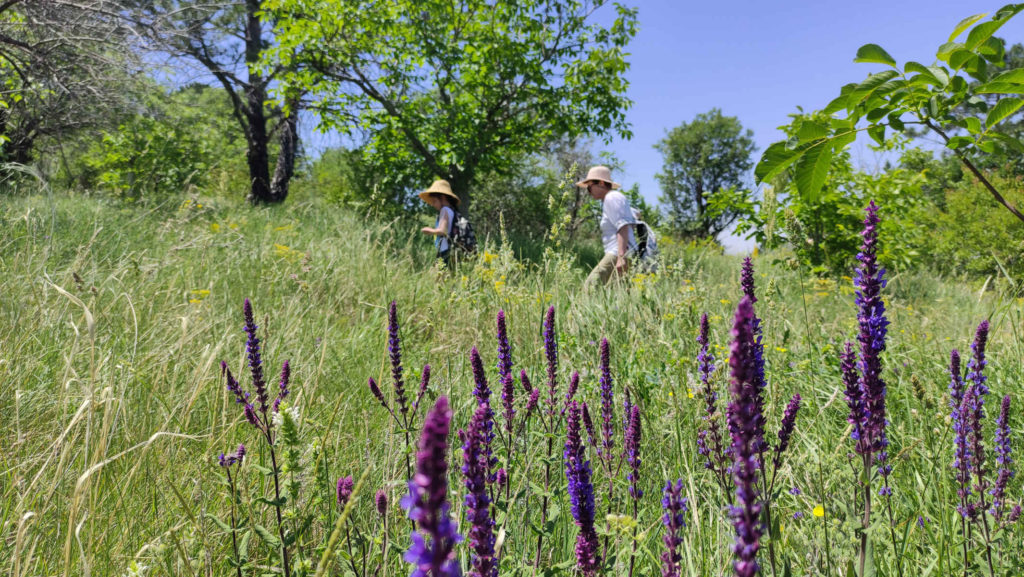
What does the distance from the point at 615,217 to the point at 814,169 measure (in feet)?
17.2

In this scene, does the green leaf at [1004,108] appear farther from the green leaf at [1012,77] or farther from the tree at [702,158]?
the tree at [702,158]

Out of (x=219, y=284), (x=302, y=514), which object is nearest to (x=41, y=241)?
(x=219, y=284)

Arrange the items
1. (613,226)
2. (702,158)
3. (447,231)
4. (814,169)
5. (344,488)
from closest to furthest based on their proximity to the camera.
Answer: (814,169)
(344,488)
(613,226)
(447,231)
(702,158)

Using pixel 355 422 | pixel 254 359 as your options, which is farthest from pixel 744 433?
pixel 355 422

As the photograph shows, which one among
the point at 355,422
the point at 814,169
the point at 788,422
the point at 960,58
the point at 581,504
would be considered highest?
the point at 960,58

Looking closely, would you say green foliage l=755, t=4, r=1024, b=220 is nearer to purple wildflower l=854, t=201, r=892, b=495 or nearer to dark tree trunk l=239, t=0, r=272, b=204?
purple wildflower l=854, t=201, r=892, b=495

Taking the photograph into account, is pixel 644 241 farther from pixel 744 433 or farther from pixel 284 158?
pixel 284 158

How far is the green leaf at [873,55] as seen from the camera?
3.90 ft

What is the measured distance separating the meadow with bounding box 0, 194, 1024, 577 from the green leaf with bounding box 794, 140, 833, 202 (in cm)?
83

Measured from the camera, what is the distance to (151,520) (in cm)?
168

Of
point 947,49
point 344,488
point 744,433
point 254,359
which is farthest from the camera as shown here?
point 254,359

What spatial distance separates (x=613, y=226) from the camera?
6543 mm

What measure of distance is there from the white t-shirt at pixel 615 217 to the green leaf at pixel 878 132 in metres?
5.02

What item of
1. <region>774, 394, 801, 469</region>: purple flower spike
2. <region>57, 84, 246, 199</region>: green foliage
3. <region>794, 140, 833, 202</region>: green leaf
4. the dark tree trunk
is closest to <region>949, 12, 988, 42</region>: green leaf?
<region>794, 140, 833, 202</region>: green leaf
